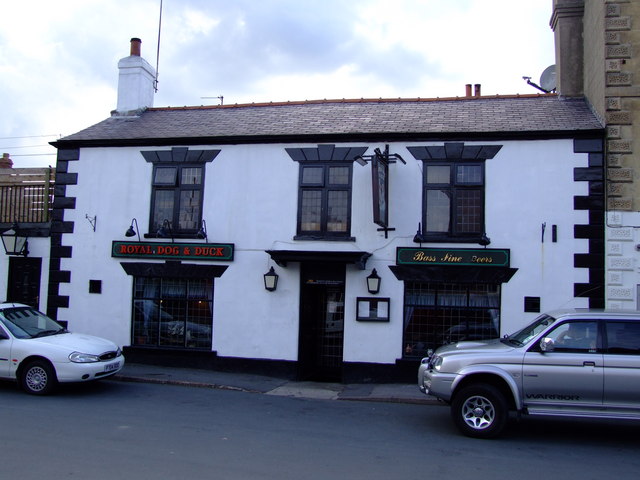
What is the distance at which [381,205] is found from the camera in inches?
472

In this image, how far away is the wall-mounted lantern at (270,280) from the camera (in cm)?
1288

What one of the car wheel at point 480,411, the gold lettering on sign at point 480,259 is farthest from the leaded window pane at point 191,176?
the car wheel at point 480,411

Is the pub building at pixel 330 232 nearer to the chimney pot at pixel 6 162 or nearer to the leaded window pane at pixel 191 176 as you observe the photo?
the leaded window pane at pixel 191 176

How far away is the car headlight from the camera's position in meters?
10.2

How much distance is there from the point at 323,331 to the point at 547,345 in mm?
6560

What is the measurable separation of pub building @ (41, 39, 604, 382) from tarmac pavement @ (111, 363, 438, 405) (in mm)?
355

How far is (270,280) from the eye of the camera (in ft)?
42.3

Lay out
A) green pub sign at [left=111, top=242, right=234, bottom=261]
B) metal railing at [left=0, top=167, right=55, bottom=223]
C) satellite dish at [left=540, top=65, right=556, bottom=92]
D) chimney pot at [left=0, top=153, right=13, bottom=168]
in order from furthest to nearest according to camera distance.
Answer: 1. chimney pot at [left=0, top=153, right=13, bottom=168]
2. satellite dish at [left=540, top=65, right=556, bottom=92]
3. metal railing at [left=0, top=167, right=55, bottom=223]
4. green pub sign at [left=111, top=242, right=234, bottom=261]

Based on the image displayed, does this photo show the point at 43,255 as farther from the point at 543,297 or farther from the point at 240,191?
the point at 543,297

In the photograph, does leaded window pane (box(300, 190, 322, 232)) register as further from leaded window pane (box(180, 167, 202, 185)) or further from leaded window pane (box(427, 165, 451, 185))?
leaded window pane (box(180, 167, 202, 185))

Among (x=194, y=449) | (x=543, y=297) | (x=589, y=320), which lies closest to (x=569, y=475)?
(x=589, y=320)

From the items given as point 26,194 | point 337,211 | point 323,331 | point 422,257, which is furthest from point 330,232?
point 26,194

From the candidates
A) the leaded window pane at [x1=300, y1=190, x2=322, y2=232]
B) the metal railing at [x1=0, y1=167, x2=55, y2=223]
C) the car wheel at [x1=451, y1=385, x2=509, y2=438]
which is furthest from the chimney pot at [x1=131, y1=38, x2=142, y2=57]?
the car wheel at [x1=451, y1=385, x2=509, y2=438]

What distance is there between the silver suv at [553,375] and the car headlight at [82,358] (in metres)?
6.03
